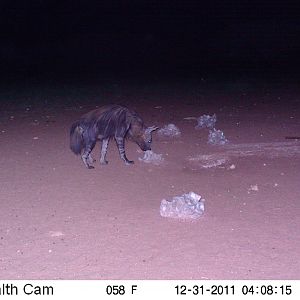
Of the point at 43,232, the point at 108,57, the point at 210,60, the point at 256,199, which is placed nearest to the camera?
the point at 43,232

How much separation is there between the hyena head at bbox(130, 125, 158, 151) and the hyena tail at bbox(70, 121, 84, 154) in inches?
36.9

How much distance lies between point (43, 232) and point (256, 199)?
3143 mm

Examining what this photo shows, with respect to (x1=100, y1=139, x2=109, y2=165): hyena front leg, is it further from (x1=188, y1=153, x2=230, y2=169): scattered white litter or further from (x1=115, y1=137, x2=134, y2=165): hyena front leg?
(x1=188, y1=153, x2=230, y2=169): scattered white litter

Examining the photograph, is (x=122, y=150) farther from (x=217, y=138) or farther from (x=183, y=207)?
(x=183, y=207)

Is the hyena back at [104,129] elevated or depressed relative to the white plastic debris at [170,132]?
depressed

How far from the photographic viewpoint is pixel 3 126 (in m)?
13.8

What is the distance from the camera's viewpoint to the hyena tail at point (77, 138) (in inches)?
397

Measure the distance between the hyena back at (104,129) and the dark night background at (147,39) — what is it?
12361mm

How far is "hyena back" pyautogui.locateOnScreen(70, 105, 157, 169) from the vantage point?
998 centimetres

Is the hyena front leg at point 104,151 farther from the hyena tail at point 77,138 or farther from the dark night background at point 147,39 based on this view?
the dark night background at point 147,39

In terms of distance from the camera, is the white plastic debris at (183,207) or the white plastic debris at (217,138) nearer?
the white plastic debris at (183,207)

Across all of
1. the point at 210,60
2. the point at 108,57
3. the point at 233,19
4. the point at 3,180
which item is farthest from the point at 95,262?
the point at 233,19

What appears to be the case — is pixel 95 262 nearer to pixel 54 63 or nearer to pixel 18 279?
pixel 18 279

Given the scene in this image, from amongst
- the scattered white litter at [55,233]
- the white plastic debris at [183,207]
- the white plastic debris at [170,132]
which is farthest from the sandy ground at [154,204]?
the white plastic debris at [170,132]
